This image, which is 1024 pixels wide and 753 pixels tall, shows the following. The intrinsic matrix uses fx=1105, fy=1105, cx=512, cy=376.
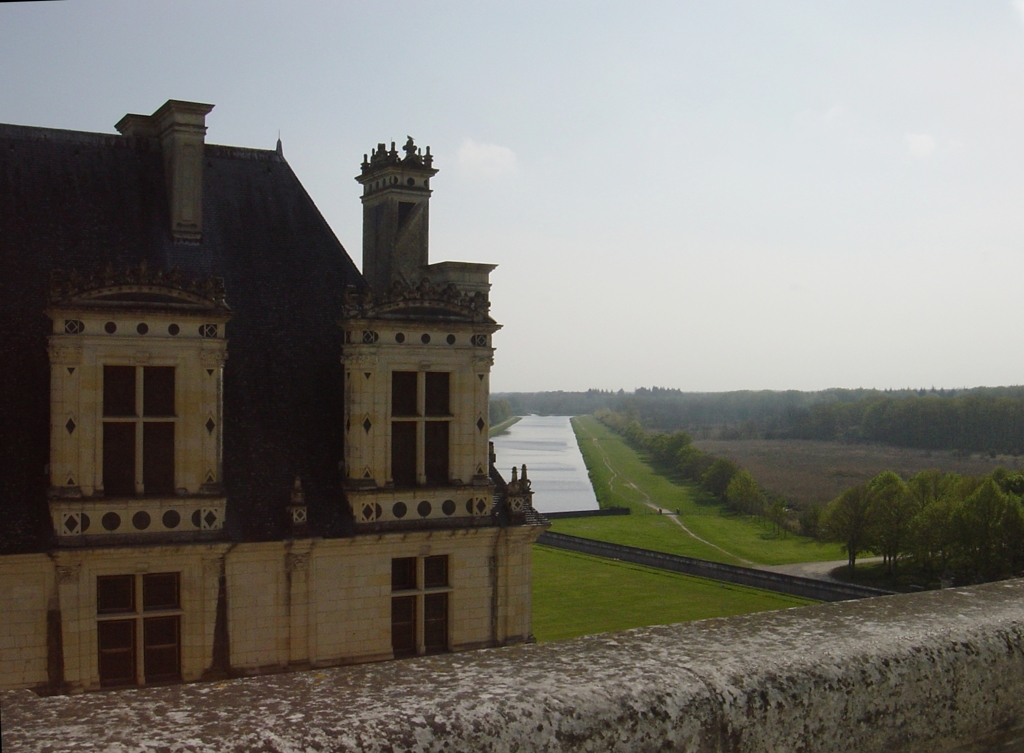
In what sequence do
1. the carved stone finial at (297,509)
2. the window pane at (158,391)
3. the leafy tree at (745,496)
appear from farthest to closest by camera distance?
the leafy tree at (745,496) → the carved stone finial at (297,509) → the window pane at (158,391)

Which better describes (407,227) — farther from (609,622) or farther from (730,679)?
(609,622)

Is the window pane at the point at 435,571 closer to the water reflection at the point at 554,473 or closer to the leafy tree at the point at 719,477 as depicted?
the water reflection at the point at 554,473

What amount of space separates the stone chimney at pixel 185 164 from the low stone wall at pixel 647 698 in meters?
12.1

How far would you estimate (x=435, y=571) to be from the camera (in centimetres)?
1410

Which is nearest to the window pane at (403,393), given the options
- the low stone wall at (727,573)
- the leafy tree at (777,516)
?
the low stone wall at (727,573)

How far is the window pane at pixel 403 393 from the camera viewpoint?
14.0 meters

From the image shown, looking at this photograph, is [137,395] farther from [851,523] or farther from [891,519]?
[851,523]

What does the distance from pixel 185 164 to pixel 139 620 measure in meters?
5.92

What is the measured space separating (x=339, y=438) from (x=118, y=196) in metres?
4.30

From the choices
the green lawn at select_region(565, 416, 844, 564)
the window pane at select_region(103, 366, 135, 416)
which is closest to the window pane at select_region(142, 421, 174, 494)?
the window pane at select_region(103, 366, 135, 416)

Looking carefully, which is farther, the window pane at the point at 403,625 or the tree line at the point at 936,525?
the tree line at the point at 936,525

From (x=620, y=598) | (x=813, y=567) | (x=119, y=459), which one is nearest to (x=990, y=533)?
(x=813, y=567)

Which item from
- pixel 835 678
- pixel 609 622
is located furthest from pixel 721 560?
pixel 835 678

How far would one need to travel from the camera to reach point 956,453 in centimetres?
13488
